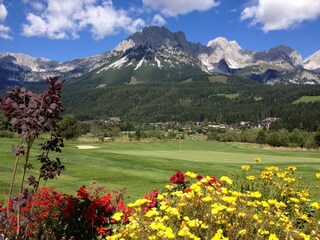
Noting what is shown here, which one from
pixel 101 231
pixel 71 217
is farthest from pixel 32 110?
pixel 101 231

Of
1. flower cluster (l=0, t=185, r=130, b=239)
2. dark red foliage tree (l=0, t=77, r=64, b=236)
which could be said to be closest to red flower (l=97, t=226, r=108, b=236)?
flower cluster (l=0, t=185, r=130, b=239)

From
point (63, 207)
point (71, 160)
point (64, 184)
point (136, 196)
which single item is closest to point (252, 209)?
point (63, 207)

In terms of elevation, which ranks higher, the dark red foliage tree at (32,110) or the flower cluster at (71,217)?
the dark red foliage tree at (32,110)

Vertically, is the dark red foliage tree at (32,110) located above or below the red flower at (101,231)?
above

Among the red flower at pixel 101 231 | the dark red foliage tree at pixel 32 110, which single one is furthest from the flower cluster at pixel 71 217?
the dark red foliage tree at pixel 32 110

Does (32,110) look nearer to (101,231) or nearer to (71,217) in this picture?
(71,217)

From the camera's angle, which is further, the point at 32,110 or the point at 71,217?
the point at 71,217

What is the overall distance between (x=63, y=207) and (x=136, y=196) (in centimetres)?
631

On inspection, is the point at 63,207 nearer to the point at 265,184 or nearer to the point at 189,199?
the point at 189,199

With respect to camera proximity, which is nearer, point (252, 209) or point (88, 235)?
point (252, 209)

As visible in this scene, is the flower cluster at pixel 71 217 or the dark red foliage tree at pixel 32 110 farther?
the flower cluster at pixel 71 217

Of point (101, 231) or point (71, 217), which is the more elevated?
point (71, 217)

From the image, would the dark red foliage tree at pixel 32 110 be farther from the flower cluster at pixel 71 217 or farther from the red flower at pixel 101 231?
the red flower at pixel 101 231

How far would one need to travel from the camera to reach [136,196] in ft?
44.5
